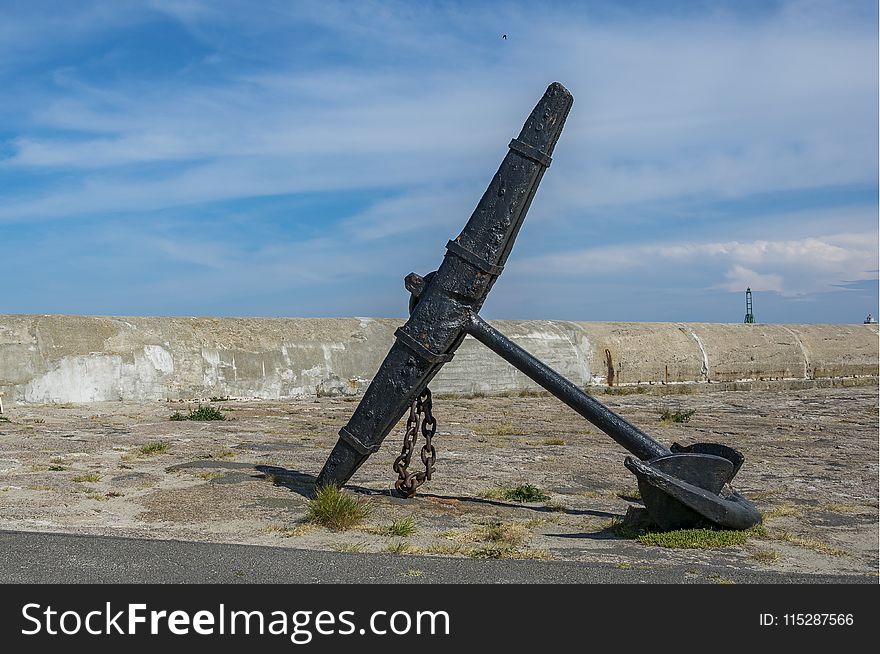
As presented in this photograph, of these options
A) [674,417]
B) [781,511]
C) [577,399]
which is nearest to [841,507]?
[781,511]

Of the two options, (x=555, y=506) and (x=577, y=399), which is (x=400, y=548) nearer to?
(x=577, y=399)

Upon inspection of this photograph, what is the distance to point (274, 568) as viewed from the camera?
3.95 metres

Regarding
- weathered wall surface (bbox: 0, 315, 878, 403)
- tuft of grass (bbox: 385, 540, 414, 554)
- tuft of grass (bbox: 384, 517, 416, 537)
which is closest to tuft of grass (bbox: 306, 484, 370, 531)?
tuft of grass (bbox: 384, 517, 416, 537)

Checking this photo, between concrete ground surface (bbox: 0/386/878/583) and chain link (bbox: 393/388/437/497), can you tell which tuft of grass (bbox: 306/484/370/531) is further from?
chain link (bbox: 393/388/437/497)

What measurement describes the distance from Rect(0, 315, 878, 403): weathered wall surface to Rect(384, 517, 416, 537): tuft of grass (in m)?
7.39

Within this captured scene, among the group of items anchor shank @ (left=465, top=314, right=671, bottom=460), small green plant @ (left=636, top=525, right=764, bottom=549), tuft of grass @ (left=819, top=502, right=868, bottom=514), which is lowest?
tuft of grass @ (left=819, top=502, right=868, bottom=514)

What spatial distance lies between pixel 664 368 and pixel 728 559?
36.0ft

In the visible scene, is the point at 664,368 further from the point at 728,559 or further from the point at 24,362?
the point at 728,559

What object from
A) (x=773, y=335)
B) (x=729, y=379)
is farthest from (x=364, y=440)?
(x=773, y=335)

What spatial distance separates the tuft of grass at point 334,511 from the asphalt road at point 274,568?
633 mm

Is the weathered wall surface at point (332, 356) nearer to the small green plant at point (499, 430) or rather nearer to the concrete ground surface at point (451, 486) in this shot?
the concrete ground surface at point (451, 486)

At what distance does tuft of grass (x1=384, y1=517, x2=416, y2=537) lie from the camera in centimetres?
487

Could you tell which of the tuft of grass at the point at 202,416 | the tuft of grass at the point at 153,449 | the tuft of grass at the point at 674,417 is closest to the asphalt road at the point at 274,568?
the tuft of grass at the point at 153,449

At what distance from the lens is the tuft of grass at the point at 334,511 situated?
496cm
